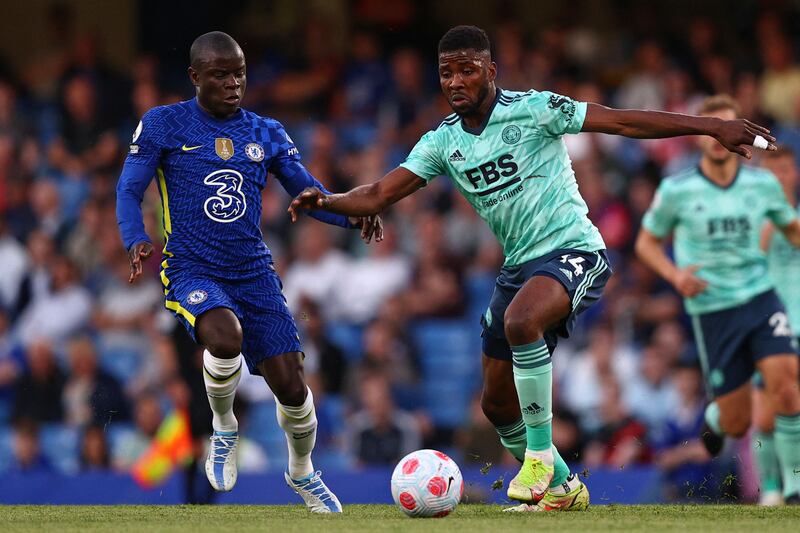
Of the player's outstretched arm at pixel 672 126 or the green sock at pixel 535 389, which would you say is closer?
the player's outstretched arm at pixel 672 126

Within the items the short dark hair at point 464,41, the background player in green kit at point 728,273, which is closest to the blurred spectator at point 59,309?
the background player in green kit at point 728,273

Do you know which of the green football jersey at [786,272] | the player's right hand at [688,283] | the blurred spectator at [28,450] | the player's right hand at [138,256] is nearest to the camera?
the player's right hand at [138,256]

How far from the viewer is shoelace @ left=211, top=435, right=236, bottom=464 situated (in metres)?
7.72

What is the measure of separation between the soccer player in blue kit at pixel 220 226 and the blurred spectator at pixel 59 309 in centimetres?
658

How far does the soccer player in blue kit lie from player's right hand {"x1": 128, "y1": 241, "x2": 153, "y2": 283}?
364mm

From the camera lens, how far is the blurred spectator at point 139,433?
1223 centimetres

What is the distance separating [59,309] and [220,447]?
272 inches

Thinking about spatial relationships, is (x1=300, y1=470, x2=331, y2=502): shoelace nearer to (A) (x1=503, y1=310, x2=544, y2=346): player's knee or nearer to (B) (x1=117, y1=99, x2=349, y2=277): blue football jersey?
(B) (x1=117, y1=99, x2=349, y2=277): blue football jersey

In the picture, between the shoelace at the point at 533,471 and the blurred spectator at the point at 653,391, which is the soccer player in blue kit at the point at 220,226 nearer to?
the shoelace at the point at 533,471

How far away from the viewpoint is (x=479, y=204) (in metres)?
7.60

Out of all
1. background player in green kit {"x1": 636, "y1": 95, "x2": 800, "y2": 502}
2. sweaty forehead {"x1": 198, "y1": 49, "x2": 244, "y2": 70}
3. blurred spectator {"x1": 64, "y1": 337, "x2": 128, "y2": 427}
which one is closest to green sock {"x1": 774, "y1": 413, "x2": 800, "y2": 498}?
background player in green kit {"x1": 636, "y1": 95, "x2": 800, "y2": 502}

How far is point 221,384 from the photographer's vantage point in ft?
25.2

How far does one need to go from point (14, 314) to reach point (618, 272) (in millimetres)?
6333

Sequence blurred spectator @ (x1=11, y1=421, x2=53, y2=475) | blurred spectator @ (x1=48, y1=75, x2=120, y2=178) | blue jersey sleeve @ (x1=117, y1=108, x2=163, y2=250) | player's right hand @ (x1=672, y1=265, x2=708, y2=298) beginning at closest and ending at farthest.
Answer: blue jersey sleeve @ (x1=117, y1=108, x2=163, y2=250) < player's right hand @ (x1=672, y1=265, x2=708, y2=298) < blurred spectator @ (x1=11, y1=421, x2=53, y2=475) < blurred spectator @ (x1=48, y1=75, x2=120, y2=178)
